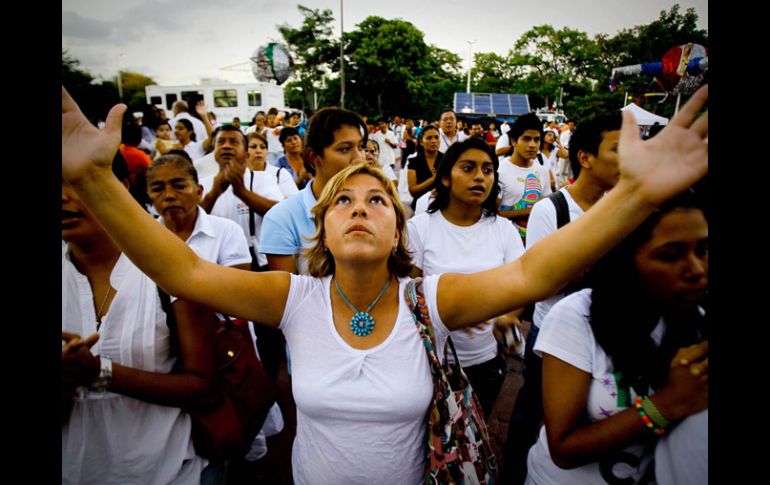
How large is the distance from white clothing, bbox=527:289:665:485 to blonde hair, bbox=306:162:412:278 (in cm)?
69

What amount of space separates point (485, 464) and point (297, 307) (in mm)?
967

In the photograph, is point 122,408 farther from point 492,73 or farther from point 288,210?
point 492,73

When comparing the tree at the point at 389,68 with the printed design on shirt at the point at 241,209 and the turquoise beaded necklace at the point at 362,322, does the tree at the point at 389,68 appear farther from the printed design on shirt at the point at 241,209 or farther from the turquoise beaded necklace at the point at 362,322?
the turquoise beaded necklace at the point at 362,322

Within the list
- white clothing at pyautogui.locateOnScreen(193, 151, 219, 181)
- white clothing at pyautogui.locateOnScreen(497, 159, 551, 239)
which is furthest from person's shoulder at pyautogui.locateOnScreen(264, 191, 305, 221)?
white clothing at pyautogui.locateOnScreen(497, 159, 551, 239)

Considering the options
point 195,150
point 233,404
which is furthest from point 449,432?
point 195,150

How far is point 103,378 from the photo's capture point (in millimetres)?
1284

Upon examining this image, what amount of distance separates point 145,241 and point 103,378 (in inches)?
20.3

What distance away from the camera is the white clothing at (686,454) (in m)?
1.00

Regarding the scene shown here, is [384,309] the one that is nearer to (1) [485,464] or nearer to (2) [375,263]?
(2) [375,263]

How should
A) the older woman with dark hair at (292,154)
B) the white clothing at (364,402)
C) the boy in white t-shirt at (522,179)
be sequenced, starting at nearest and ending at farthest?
the white clothing at (364,402), the boy in white t-shirt at (522,179), the older woman with dark hair at (292,154)

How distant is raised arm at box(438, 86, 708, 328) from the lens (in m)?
0.93

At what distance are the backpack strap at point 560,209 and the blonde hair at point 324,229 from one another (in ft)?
3.60

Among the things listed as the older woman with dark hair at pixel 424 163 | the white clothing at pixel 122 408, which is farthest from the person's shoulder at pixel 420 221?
the older woman with dark hair at pixel 424 163
